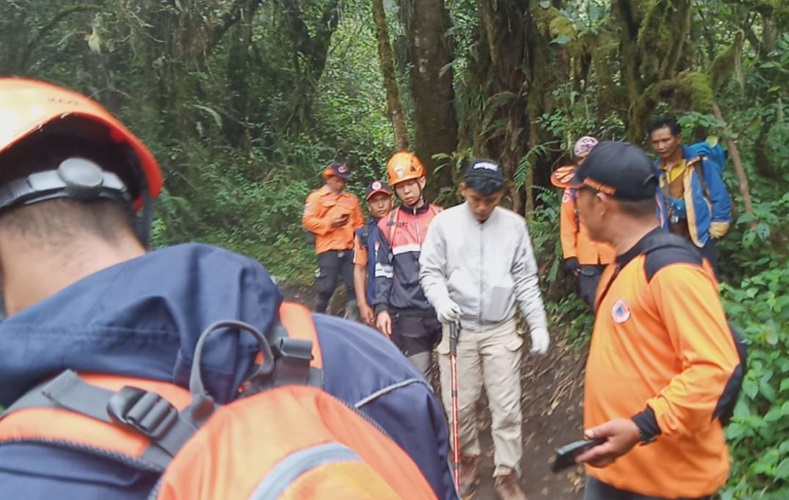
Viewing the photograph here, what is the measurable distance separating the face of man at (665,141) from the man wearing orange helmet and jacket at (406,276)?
1.85 metres

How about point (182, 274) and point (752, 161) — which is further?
point (752, 161)

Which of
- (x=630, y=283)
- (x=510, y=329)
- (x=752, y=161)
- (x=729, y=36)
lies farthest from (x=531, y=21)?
(x=630, y=283)

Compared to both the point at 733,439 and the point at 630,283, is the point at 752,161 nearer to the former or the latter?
the point at 733,439

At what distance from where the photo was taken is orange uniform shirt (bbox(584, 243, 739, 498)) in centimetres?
233

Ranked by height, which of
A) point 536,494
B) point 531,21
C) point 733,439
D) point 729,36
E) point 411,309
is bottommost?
point 536,494

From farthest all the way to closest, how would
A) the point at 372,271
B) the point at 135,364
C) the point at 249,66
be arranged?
the point at 249,66 < the point at 372,271 < the point at 135,364

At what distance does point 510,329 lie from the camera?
4.73 metres

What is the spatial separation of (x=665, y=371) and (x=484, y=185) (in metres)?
2.28

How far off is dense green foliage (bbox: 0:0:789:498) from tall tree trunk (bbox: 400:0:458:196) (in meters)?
0.08

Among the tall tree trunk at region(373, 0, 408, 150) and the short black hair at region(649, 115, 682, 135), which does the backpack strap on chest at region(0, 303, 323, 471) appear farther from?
the tall tree trunk at region(373, 0, 408, 150)

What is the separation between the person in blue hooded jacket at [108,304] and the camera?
97 cm

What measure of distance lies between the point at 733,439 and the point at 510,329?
4.79 feet

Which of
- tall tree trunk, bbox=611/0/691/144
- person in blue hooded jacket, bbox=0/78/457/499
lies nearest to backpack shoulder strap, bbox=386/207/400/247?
tall tree trunk, bbox=611/0/691/144

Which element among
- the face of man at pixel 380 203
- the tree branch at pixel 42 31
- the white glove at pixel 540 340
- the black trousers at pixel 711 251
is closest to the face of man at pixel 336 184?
the face of man at pixel 380 203
